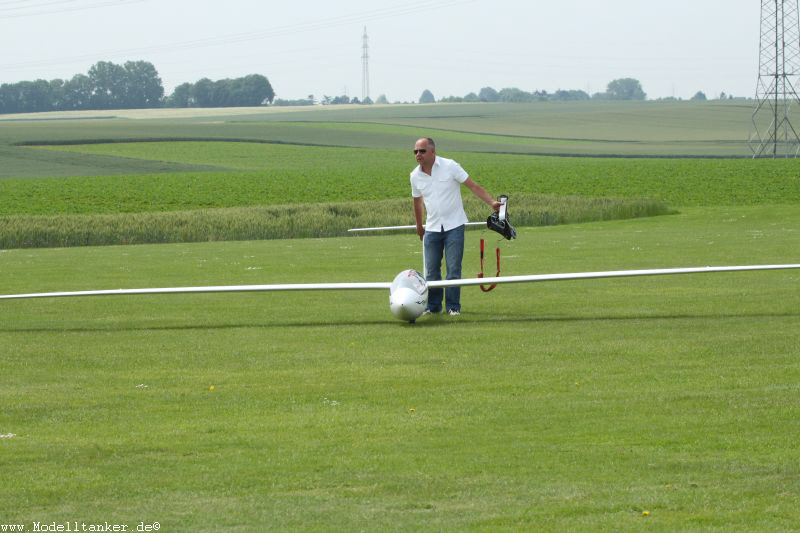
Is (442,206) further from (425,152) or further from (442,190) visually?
(425,152)

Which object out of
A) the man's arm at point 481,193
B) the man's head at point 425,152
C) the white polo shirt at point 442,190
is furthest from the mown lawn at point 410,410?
the man's head at point 425,152

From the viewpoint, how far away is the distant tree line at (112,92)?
188m

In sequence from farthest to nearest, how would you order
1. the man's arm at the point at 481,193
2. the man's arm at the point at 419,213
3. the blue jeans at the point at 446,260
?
the man's arm at the point at 419,213 → the blue jeans at the point at 446,260 → the man's arm at the point at 481,193

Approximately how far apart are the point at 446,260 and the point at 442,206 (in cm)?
65

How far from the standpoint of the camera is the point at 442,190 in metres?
14.7

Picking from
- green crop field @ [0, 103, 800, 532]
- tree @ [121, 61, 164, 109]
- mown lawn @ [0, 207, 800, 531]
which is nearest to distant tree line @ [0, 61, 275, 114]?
tree @ [121, 61, 164, 109]

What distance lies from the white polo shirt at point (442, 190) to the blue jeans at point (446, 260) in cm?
12

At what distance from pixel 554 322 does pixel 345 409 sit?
525 centimetres

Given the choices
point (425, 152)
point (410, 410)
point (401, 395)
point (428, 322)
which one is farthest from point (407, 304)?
point (410, 410)

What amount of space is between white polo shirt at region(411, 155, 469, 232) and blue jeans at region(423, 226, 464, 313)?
12 cm

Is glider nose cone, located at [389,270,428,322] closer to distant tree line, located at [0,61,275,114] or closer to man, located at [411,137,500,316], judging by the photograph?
man, located at [411,137,500,316]

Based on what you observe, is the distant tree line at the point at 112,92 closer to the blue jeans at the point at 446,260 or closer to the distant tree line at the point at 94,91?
the distant tree line at the point at 94,91

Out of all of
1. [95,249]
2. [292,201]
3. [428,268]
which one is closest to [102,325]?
[428,268]

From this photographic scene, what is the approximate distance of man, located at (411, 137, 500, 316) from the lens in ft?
48.1
